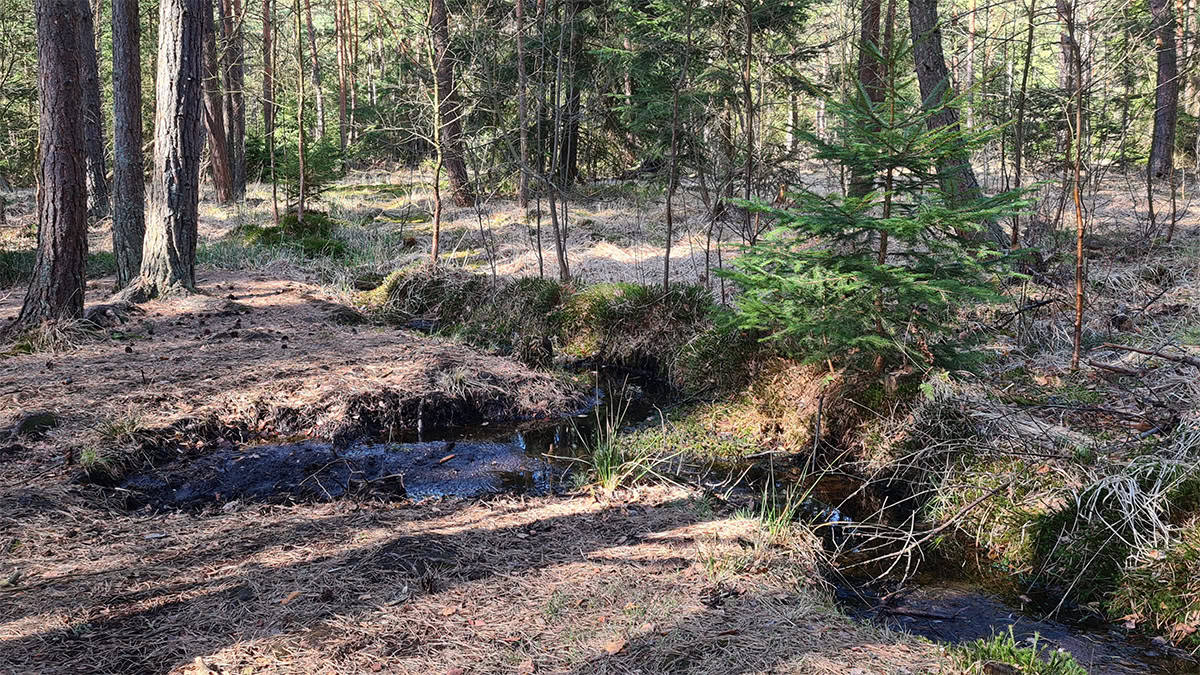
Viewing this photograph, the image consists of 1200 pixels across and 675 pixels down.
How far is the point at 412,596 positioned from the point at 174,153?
640 cm

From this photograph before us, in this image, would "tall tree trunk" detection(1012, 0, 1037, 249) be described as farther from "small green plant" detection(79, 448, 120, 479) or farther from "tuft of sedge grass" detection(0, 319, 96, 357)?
"tuft of sedge grass" detection(0, 319, 96, 357)

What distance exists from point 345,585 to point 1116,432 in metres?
4.34

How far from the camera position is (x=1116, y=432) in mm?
4410

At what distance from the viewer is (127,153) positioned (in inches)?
360

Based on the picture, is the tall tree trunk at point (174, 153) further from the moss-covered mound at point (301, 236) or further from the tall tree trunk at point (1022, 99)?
the tall tree trunk at point (1022, 99)

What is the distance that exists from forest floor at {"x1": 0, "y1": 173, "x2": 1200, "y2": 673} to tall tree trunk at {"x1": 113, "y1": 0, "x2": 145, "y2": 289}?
0.90m

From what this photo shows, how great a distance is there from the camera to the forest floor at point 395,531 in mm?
2865

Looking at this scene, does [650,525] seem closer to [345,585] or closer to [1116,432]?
[345,585]

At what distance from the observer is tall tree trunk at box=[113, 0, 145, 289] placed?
8859 mm

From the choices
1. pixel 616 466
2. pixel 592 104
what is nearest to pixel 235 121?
pixel 592 104

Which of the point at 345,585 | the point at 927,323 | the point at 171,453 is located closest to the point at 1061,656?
the point at 927,323

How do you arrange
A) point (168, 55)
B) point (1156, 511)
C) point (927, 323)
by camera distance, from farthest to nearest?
point (168, 55) < point (927, 323) < point (1156, 511)

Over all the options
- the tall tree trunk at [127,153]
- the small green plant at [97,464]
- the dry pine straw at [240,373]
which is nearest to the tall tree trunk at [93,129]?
the tall tree trunk at [127,153]

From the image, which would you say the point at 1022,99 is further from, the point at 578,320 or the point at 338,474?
the point at 338,474
